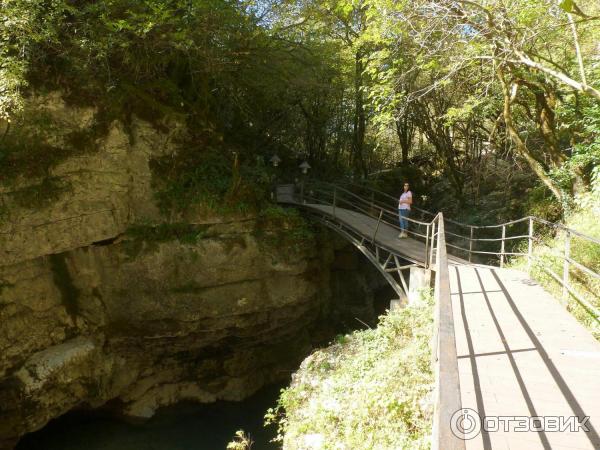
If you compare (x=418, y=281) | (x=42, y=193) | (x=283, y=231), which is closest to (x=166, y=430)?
(x=283, y=231)

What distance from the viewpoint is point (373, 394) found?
4699 mm

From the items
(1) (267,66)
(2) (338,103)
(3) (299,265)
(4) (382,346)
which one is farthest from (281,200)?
(4) (382,346)

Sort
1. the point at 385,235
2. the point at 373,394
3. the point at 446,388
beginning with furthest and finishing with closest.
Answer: the point at 385,235, the point at 373,394, the point at 446,388

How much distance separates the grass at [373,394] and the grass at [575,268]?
6.36 ft

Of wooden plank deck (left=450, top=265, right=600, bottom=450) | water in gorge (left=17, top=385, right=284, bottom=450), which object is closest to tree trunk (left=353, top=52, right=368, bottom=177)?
water in gorge (left=17, top=385, right=284, bottom=450)

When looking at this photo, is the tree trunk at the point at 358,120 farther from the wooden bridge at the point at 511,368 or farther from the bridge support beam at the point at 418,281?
the wooden bridge at the point at 511,368

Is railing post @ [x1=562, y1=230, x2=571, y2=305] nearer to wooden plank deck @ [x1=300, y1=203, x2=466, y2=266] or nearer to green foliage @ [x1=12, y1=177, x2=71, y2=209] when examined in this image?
wooden plank deck @ [x1=300, y1=203, x2=466, y2=266]

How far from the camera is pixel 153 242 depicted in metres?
11.4

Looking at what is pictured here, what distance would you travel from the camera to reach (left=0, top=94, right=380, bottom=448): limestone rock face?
34.0 ft

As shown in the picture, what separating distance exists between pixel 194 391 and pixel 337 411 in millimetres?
10006

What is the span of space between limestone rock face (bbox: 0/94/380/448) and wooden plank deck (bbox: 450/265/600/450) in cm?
731

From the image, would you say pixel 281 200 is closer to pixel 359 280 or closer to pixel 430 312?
pixel 359 280

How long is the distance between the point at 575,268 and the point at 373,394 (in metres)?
4.37

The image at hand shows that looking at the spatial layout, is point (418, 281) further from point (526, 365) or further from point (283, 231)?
point (283, 231)
